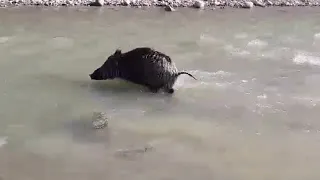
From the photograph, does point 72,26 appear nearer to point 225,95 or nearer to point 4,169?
point 225,95

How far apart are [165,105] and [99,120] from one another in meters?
0.60

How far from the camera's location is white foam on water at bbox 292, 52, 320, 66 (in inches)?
229

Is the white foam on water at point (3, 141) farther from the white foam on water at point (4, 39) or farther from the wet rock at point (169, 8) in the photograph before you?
the wet rock at point (169, 8)

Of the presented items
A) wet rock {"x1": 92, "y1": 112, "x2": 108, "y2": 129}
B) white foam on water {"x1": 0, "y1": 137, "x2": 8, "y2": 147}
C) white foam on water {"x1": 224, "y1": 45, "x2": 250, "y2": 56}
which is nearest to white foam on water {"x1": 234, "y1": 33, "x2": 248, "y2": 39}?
white foam on water {"x1": 224, "y1": 45, "x2": 250, "y2": 56}

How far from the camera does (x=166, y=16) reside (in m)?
7.79

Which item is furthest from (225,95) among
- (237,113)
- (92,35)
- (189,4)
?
(189,4)

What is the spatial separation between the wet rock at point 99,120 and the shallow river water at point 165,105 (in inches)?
1.8

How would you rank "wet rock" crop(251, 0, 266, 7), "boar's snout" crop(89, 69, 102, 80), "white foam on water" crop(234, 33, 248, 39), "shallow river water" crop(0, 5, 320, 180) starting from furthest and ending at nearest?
"wet rock" crop(251, 0, 266, 7) → "white foam on water" crop(234, 33, 248, 39) → "boar's snout" crop(89, 69, 102, 80) → "shallow river water" crop(0, 5, 320, 180)

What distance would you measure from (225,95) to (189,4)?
3.80m

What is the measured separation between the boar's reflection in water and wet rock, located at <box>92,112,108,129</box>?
0.69m

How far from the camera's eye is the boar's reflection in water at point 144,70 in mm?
4980

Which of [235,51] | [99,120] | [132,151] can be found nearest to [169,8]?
[235,51]

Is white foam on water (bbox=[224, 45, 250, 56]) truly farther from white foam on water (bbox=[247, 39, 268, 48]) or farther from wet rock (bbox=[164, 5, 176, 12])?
wet rock (bbox=[164, 5, 176, 12])

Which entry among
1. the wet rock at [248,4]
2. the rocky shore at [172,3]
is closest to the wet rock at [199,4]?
the rocky shore at [172,3]
